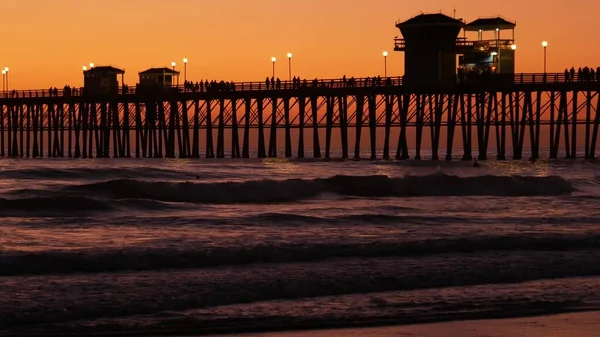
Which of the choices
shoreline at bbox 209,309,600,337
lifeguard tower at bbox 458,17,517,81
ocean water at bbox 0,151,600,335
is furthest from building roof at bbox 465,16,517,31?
shoreline at bbox 209,309,600,337

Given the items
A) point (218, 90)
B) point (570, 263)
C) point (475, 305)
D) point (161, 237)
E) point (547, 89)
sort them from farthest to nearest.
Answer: point (218, 90) → point (547, 89) → point (161, 237) → point (570, 263) → point (475, 305)

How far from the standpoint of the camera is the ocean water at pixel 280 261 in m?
13.5

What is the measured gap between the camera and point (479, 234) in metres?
22.3

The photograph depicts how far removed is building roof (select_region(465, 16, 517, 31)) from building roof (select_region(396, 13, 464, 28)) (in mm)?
1929

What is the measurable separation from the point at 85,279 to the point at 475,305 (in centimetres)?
538

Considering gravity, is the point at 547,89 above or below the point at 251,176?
above

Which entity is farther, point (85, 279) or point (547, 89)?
point (547, 89)

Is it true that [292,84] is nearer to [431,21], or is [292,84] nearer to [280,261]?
[431,21]

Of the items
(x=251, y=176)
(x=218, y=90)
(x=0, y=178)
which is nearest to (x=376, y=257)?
(x=0, y=178)

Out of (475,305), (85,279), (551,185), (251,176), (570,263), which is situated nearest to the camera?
(475,305)

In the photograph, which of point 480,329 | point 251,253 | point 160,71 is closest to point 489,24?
point 160,71

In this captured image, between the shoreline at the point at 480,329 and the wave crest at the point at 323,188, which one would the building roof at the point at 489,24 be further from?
the shoreline at the point at 480,329

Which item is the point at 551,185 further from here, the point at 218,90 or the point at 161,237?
the point at 218,90

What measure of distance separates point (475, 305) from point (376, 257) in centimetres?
480
